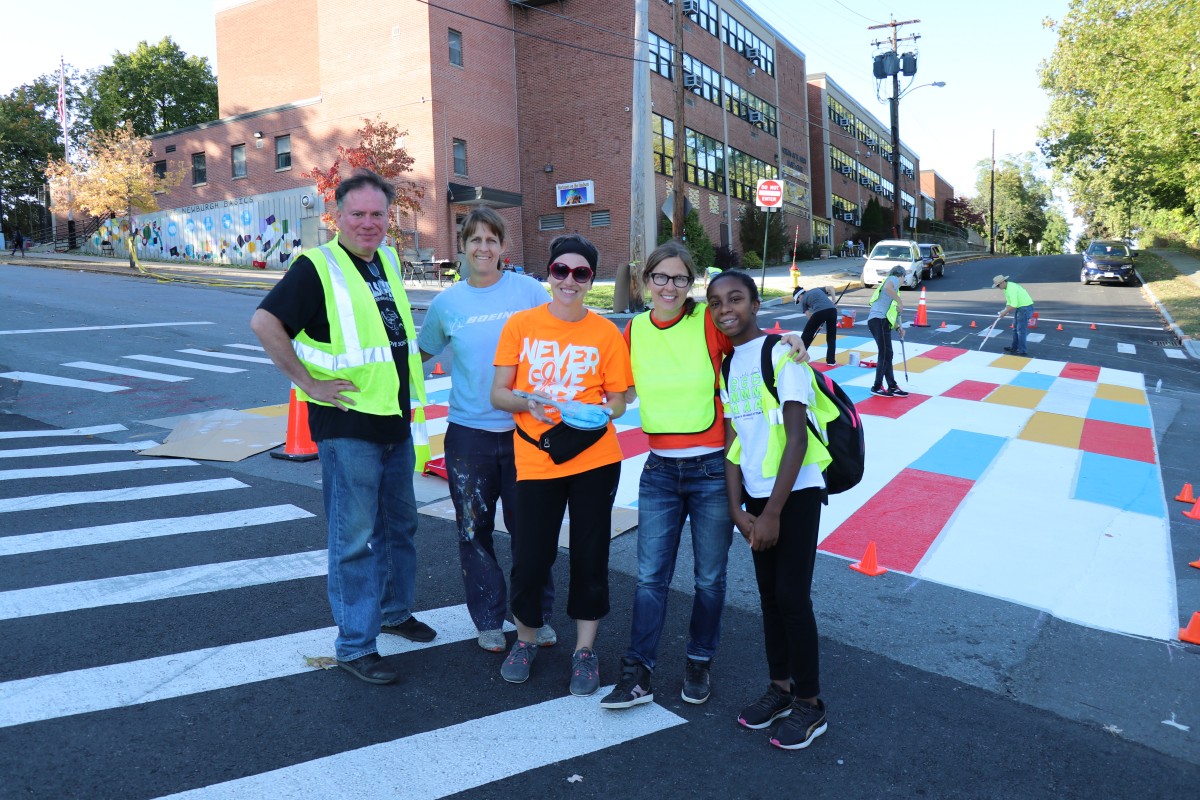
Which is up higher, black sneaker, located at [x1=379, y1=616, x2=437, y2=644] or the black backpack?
the black backpack

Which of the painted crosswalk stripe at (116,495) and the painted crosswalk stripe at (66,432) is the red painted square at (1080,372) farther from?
the painted crosswalk stripe at (66,432)

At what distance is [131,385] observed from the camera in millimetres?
12492

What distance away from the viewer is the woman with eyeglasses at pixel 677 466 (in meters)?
3.64

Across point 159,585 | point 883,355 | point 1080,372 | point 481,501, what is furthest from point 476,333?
point 1080,372

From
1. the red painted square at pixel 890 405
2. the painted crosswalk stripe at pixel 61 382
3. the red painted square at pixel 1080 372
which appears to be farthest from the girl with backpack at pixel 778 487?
the red painted square at pixel 1080 372

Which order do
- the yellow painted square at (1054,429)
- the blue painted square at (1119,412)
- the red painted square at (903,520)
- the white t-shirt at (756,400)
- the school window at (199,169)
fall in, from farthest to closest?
the school window at (199,169) < the blue painted square at (1119,412) < the yellow painted square at (1054,429) < the red painted square at (903,520) < the white t-shirt at (756,400)

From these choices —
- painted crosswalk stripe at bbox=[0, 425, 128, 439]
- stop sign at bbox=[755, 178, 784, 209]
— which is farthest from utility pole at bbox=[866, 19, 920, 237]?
painted crosswalk stripe at bbox=[0, 425, 128, 439]

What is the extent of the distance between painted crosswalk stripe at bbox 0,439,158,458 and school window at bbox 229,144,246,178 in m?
33.8

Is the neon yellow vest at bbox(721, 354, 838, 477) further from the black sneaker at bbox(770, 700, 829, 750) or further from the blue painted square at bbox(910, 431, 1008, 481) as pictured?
the blue painted square at bbox(910, 431, 1008, 481)

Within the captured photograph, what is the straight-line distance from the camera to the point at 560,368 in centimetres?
375

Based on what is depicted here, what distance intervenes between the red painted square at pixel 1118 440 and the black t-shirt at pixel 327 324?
316 inches

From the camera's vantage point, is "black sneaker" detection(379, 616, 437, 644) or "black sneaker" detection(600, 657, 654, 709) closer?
"black sneaker" detection(600, 657, 654, 709)

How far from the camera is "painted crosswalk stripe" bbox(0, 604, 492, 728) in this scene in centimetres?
361

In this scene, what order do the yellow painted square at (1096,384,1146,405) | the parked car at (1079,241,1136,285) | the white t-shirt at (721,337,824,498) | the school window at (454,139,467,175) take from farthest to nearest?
the school window at (454,139,467,175)
the parked car at (1079,241,1136,285)
the yellow painted square at (1096,384,1146,405)
the white t-shirt at (721,337,824,498)
